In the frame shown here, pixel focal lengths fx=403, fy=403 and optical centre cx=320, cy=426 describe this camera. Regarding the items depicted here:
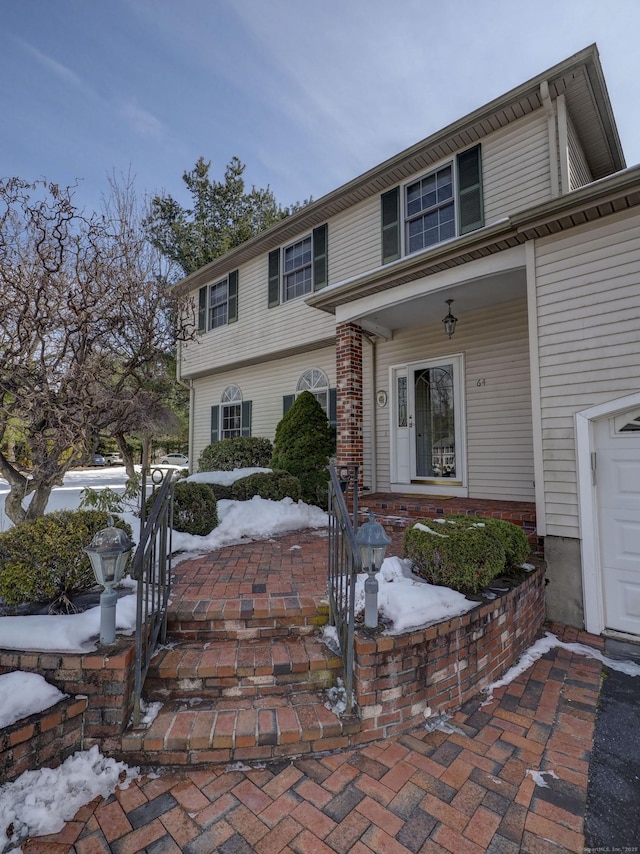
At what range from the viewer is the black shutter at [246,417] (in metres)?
9.40

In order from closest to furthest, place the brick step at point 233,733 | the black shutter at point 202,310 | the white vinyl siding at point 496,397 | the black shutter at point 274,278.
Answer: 1. the brick step at point 233,733
2. the white vinyl siding at point 496,397
3. the black shutter at point 274,278
4. the black shutter at point 202,310

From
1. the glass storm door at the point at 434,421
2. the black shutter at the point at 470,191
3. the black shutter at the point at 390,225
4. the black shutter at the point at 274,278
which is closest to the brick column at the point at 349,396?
the glass storm door at the point at 434,421

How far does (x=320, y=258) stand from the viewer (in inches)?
300

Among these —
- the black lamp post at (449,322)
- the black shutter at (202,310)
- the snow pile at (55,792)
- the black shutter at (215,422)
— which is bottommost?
the snow pile at (55,792)

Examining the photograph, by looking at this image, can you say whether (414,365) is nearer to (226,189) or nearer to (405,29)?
(405,29)

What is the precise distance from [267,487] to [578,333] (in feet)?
13.5

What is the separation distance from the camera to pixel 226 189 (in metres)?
17.0

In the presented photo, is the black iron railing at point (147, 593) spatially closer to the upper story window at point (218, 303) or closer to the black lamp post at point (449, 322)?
the black lamp post at point (449, 322)

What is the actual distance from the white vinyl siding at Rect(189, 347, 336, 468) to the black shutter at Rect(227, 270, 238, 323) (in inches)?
48.3

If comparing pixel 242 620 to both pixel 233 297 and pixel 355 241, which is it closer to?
pixel 355 241

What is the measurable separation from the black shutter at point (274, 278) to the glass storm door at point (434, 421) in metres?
3.54

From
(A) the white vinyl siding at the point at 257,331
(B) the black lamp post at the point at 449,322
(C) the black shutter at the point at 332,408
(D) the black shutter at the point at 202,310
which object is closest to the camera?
(B) the black lamp post at the point at 449,322

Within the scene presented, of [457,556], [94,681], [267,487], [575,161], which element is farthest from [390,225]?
[94,681]

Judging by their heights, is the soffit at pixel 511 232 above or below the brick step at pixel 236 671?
above
